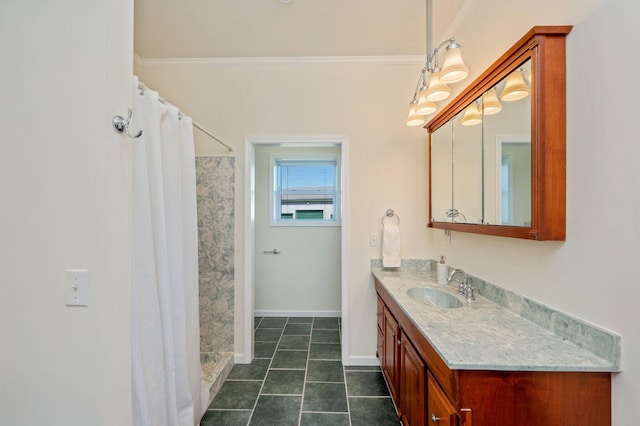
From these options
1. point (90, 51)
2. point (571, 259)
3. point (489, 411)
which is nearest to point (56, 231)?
point (90, 51)

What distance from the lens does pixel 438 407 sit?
107cm

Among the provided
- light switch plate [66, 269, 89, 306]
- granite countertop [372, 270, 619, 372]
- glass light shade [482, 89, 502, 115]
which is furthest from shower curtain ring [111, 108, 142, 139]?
glass light shade [482, 89, 502, 115]

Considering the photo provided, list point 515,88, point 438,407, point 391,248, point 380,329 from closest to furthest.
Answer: point 438,407, point 515,88, point 380,329, point 391,248

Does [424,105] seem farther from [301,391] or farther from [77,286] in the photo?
[301,391]

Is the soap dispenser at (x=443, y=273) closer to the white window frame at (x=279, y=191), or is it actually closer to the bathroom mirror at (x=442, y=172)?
the bathroom mirror at (x=442, y=172)

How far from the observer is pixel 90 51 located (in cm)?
90

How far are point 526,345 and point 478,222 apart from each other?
72cm

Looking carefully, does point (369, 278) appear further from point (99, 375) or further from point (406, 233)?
point (99, 375)

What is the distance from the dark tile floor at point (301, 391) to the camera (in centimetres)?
180

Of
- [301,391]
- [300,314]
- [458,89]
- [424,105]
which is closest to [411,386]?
[301,391]

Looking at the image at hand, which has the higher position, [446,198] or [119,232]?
[446,198]

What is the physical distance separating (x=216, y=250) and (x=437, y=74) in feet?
7.20

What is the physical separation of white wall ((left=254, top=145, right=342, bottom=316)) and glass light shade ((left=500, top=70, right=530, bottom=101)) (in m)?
2.55

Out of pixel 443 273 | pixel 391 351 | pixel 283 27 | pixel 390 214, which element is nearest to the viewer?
pixel 391 351
